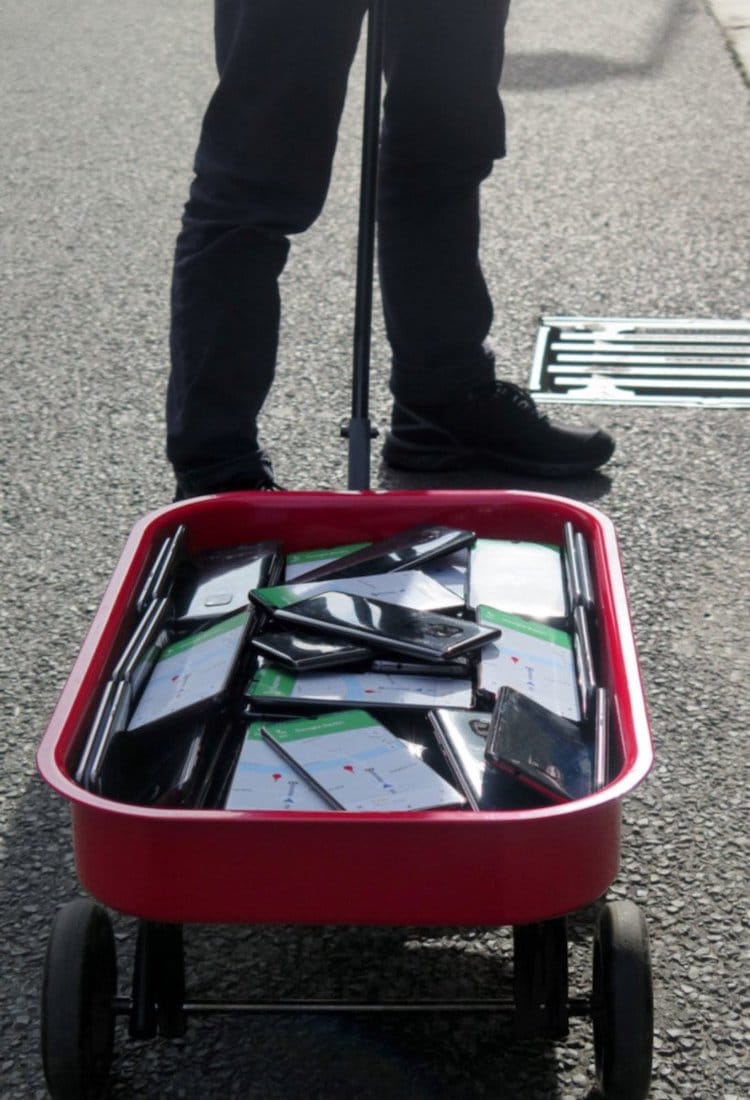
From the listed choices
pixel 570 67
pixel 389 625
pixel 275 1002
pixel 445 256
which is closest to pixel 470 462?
pixel 445 256

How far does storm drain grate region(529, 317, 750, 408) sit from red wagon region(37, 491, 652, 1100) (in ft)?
5.96

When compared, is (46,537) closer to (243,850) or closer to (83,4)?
(243,850)

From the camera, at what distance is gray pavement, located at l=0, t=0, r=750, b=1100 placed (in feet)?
5.49

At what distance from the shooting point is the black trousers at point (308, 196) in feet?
7.61

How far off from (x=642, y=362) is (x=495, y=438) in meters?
0.70

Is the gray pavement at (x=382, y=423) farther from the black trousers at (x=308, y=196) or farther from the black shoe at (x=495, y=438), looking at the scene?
the black trousers at (x=308, y=196)

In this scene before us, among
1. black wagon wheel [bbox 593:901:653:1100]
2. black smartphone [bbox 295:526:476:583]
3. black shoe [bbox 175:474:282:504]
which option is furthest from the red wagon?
black shoe [bbox 175:474:282:504]

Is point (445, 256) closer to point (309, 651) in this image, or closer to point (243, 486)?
point (243, 486)

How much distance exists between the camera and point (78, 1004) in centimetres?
147

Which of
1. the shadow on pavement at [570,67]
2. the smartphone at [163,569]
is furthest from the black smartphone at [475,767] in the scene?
the shadow on pavement at [570,67]

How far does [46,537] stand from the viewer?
2805 millimetres

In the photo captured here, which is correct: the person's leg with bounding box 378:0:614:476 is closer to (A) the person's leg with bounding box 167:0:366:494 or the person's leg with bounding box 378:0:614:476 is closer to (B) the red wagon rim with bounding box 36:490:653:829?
(A) the person's leg with bounding box 167:0:366:494

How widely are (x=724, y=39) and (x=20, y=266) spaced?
3640 millimetres

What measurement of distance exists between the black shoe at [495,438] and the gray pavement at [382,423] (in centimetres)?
4
